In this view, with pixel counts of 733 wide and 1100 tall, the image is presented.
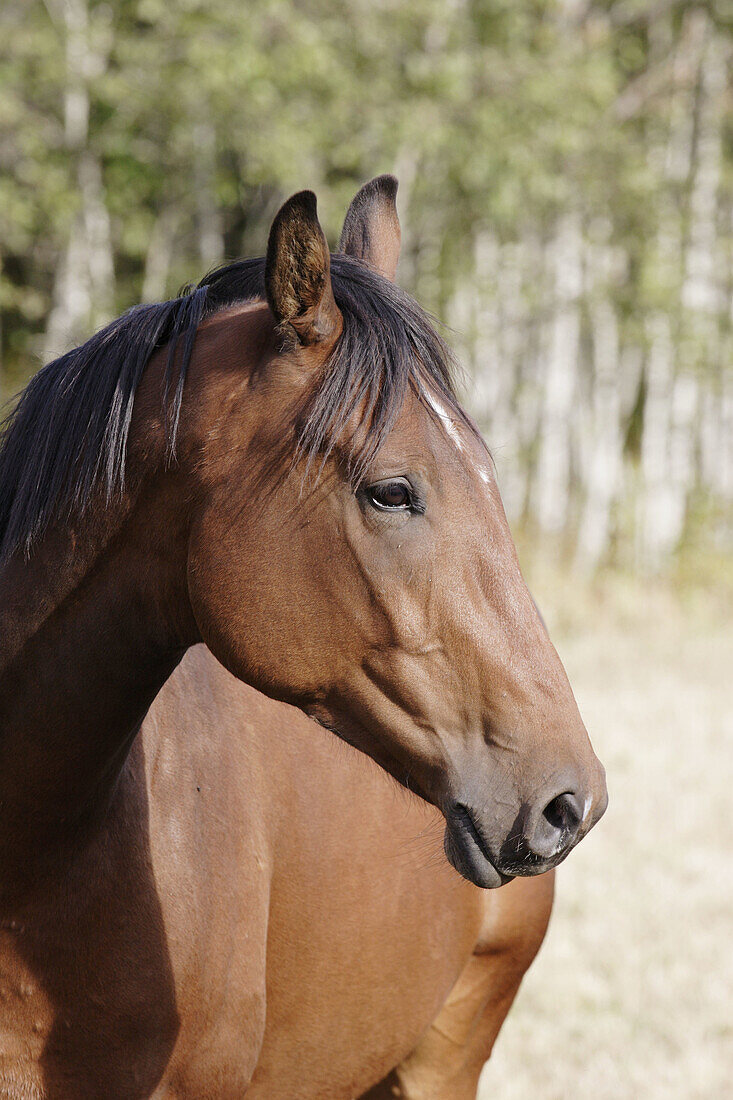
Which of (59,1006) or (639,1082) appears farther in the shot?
(639,1082)

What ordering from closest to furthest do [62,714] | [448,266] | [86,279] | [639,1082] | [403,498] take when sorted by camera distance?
[403,498] → [62,714] → [639,1082] → [86,279] → [448,266]

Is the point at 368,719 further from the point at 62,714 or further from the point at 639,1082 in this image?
the point at 639,1082

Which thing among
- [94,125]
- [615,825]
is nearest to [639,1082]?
[615,825]

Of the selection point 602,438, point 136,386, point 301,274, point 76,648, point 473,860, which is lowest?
point 602,438

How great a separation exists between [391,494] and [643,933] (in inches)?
178

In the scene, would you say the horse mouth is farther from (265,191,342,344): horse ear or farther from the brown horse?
(265,191,342,344): horse ear

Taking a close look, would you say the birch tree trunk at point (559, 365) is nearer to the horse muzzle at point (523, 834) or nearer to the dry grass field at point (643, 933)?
the dry grass field at point (643, 933)

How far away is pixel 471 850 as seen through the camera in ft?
5.32

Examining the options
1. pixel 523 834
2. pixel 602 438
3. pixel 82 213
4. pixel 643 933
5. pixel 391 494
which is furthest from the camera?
pixel 602 438

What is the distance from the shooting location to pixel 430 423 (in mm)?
1736

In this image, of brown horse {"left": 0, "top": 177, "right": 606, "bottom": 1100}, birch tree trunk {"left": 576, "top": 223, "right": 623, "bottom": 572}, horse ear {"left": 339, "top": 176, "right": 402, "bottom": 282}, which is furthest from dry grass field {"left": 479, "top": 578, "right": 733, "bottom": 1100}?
birch tree trunk {"left": 576, "top": 223, "right": 623, "bottom": 572}

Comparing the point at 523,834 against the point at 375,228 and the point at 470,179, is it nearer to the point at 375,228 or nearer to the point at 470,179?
the point at 375,228

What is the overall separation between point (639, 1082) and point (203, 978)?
2.89 meters

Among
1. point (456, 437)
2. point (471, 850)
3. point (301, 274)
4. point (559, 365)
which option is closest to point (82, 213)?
point (559, 365)
